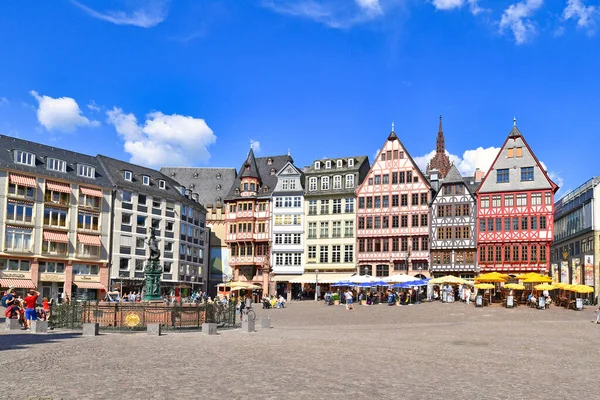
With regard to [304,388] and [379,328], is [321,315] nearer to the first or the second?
[379,328]

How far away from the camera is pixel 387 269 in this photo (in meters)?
68.2

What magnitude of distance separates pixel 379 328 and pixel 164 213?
148ft

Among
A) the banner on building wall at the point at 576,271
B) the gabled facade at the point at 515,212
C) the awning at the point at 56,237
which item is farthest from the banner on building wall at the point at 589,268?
the awning at the point at 56,237

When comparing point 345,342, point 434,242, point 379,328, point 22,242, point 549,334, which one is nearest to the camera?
point 345,342

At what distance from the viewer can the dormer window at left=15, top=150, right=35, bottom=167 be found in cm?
5931

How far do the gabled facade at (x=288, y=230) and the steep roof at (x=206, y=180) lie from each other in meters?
15.0

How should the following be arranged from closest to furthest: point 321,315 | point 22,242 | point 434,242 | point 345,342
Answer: point 345,342 → point 321,315 → point 22,242 → point 434,242

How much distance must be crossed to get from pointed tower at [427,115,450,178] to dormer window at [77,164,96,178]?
6705 centimetres

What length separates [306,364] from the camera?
16172mm

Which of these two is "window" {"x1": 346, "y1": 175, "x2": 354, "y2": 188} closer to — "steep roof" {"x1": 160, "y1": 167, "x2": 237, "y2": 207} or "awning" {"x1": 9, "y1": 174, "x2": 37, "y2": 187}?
"steep roof" {"x1": 160, "y1": 167, "x2": 237, "y2": 207}

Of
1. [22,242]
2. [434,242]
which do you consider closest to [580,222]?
[434,242]

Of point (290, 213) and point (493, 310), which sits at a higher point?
point (290, 213)

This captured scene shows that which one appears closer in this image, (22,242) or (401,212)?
(22,242)

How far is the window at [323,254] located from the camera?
71.4 metres
